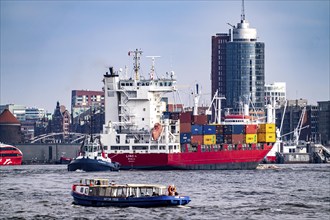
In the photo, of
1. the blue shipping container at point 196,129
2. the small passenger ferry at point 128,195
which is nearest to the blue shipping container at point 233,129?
the blue shipping container at point 196,129

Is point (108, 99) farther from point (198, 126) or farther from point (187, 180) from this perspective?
point (187, 180)

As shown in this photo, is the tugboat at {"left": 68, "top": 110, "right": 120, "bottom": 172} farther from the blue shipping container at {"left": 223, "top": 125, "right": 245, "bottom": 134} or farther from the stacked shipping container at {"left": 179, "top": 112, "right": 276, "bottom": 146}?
the blue shipping container at {"left": 223, "top": 125, "right": 245, "bottom": 134}

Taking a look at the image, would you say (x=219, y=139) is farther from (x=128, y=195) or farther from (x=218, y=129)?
(x=128, y=195)

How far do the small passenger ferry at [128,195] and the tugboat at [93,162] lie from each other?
57.6 m

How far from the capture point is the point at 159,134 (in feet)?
527

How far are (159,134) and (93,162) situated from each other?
565 inches

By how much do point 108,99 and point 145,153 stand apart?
42.7 feet

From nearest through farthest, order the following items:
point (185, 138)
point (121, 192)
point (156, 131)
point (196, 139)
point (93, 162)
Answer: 1. point (121, 192)
2. point (93, 162)
3. point (156, 131)
4. point (185, 138)
5. point (196, 139)

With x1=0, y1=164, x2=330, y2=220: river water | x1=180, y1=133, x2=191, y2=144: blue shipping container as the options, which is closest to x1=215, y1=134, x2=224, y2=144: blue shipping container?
x1=180, y1=133, x2=191, y2=144: blue shipping container

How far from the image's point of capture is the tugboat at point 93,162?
150725 mm

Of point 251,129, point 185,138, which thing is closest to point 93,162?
point 185,138

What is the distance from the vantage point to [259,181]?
134250 millimetres

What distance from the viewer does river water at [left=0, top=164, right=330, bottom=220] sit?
85.2 m

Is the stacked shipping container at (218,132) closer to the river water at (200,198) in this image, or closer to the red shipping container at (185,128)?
A: the red shipping container at (185,128)
